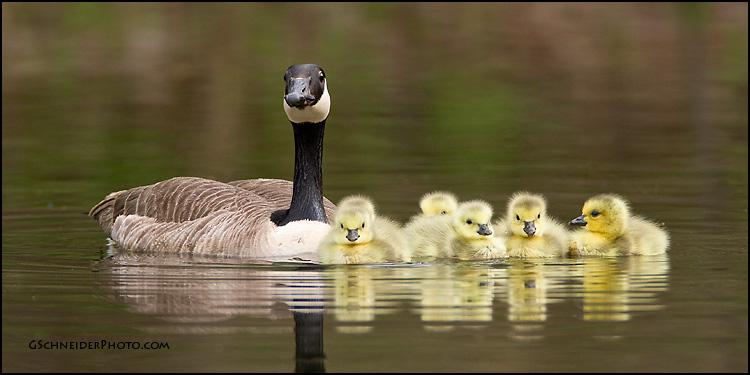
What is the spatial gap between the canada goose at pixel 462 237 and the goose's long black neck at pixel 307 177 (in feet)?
2.80

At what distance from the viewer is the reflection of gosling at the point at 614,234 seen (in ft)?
36.6

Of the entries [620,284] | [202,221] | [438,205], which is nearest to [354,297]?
[620,284]

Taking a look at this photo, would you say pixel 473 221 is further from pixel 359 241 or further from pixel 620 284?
pixel 620 284

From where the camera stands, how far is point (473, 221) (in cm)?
1068

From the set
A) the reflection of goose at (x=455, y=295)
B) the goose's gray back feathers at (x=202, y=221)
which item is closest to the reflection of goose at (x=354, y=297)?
the reflection of goose at (x=455, y=295)

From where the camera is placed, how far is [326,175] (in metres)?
16.1

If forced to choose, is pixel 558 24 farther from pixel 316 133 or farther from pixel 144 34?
pixel 316 133

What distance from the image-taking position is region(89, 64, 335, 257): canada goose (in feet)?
36.3

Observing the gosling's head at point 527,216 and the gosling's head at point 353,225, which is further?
the gosling's head at point 527,216

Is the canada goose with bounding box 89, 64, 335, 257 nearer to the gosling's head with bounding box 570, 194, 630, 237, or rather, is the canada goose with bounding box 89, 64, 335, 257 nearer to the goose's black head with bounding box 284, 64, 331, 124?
the goose's black head with bounding box 284, 64, 331, 124

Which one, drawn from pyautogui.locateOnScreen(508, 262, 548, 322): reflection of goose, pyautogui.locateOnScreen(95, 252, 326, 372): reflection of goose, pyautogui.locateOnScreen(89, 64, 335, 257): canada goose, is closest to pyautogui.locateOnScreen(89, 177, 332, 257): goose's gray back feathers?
pyautogui.locateOnScreen(89, 64, 335, 257): canada goose

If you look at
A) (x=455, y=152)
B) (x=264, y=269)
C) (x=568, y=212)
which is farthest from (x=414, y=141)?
(x=264, y=269)

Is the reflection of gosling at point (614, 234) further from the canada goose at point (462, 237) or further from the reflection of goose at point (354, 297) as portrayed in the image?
the reflection of goose at point (354, 297)

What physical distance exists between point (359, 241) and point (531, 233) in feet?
4.76
